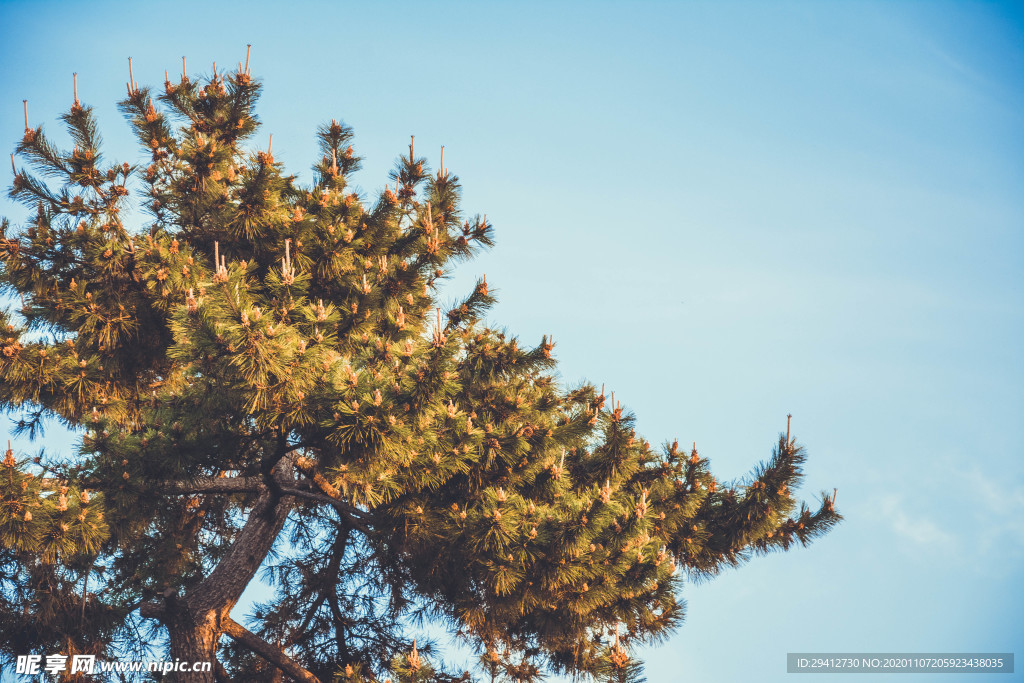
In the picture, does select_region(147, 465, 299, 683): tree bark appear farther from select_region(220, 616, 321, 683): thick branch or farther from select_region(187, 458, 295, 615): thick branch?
select_region(220, 616, 321, 683): thick branch

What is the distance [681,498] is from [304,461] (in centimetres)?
360

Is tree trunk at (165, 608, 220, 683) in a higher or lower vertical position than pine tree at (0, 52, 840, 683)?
lower

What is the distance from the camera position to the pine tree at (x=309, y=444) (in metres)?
5.18

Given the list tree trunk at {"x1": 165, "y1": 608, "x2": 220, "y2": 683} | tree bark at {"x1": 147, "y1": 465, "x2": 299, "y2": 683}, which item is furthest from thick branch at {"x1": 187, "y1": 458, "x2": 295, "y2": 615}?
tree trunk at {"x1": 165, "y1": 608, "x2": 220, "y2": 683}

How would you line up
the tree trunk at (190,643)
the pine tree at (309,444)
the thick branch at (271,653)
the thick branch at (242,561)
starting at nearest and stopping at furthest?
the pine tree at (309,444), the tree trunk at (190,643), the thick branch at (242,561), the thick branch at (271,653)

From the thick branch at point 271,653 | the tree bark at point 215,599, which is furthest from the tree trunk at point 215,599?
the thick branch at point 271,653

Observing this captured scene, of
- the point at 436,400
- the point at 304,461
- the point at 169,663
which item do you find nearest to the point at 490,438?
the point at 436,400

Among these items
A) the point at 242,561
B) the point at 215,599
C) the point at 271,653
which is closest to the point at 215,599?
the point at 215,599

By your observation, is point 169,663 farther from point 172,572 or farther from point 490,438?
point 490,438

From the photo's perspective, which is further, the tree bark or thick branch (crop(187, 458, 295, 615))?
thick branch (crop(187, 458, 295, 615))

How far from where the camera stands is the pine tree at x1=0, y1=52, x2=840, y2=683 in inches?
204

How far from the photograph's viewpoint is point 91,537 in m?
5.45

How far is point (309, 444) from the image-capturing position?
584 centimetres

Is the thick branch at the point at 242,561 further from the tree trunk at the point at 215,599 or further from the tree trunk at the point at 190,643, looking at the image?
the tree trunk at the point at 190,643
